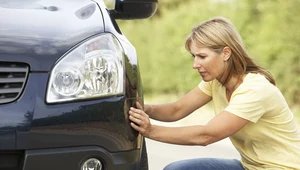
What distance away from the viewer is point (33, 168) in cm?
299

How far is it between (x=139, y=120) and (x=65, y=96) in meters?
0.37

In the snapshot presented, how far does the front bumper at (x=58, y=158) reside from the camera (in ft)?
9.81

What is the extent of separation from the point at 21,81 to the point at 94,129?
365 mm

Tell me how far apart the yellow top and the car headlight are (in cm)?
61

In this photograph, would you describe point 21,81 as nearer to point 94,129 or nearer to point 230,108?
point 94,129

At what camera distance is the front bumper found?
299 centimetres

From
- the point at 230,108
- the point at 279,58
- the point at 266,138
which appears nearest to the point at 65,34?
the point at 230,108

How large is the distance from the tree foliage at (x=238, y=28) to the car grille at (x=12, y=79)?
603 centimetres

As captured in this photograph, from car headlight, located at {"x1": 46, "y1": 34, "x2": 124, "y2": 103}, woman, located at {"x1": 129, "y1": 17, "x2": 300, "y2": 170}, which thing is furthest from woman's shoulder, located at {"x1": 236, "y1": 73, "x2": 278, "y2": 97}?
car headlight, located at {"x1": 46, "y1": 34, "x2": 124, "y2": 103}

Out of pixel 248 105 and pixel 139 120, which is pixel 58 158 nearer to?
pixel 139 120

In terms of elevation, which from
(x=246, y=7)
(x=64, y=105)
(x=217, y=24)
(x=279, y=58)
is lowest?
(x=64, y=105)

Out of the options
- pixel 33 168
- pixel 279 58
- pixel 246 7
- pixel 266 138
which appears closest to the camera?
pixel 33 168

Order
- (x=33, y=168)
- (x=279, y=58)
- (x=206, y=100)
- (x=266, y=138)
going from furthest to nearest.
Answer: (x=279, y=58), (x=206, y=100), (x=266, y=138), (x=33, y=168)

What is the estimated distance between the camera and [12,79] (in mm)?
3059
